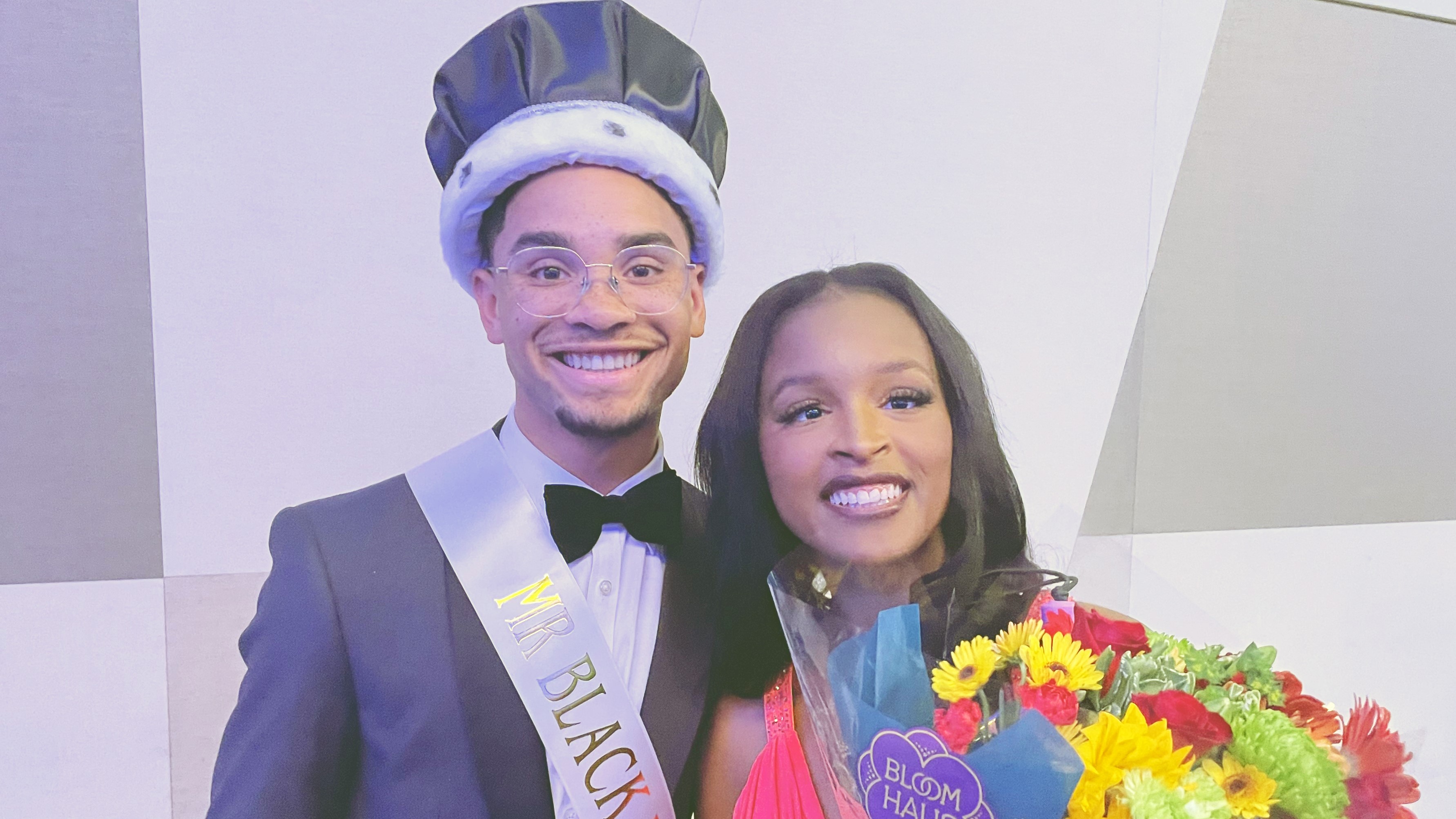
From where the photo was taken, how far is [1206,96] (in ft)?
5.41

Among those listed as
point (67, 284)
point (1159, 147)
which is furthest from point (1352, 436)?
point (67, 284)

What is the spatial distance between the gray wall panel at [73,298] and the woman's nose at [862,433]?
104 centimetres

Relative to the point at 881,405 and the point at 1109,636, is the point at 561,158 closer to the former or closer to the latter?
the point at 881,405

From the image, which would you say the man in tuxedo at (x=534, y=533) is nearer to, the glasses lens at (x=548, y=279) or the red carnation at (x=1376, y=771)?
the glasses lens at (x=548, y=279)

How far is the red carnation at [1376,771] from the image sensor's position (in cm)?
61

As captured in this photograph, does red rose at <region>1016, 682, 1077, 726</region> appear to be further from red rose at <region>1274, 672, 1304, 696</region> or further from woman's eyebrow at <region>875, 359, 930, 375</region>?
woman's eyebrow at <region>875, 359, 930, 375</region>

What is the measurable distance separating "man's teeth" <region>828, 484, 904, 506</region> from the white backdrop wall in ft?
1.15

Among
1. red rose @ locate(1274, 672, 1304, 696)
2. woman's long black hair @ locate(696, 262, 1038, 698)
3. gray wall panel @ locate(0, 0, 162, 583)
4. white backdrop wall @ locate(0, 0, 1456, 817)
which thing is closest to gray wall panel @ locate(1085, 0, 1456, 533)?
white backdrop wall @ locate(0, 0, 1456, 817)

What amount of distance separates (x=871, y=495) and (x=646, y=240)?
0.42 m

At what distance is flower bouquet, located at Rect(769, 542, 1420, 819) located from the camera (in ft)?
1.89

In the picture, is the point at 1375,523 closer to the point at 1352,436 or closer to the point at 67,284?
the point at 1352,436

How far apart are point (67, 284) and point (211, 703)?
670 millimetres

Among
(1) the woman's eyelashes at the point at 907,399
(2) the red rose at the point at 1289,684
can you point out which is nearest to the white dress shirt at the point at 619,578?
(1) the woman's eyelashes at the point at 907,399

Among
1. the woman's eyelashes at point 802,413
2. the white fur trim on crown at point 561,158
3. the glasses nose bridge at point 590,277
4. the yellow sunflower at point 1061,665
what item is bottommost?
the yellow sunflower at point 1061,665
